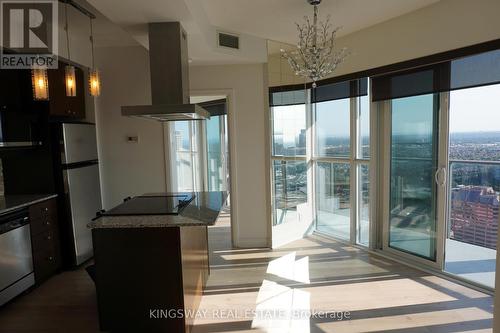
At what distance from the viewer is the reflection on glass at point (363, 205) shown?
4.23m

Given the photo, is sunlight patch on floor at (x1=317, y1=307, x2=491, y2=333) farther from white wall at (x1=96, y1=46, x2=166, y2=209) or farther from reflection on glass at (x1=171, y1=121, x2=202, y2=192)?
reflection on glass at (x1=171, y1=121, x2=202, y2=192)

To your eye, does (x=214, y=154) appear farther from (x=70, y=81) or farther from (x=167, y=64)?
(x=70, y=81)

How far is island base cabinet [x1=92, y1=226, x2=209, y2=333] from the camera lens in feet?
7.84

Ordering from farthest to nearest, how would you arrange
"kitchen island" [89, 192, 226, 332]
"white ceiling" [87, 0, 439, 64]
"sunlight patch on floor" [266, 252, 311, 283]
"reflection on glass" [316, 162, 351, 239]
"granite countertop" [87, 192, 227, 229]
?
"reflection on glass" [316, 162, 351, 239]
"sunlight patch on floor" [266, 252, 311, 283]
"white ceiling" [87, 0, 439, 64]
"kitchen island" [89, 192, 226, 332]
"granite countertop" [87, 192, 227, 229]

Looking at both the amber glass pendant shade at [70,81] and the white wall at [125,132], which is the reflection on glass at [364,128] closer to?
the white wall at [125,132]

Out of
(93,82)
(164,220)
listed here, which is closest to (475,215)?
(164,220)

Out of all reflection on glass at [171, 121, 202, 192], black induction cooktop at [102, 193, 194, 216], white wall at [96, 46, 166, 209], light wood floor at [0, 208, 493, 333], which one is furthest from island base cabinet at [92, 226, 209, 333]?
reflection on glass at [171, 121, 202, 192]

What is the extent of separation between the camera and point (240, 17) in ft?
11.3

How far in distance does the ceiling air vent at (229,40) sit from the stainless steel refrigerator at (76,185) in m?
2.03

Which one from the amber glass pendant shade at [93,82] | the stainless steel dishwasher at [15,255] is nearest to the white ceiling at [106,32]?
the amber glass pendant shade at [93,82]

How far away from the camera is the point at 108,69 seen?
4.38 m

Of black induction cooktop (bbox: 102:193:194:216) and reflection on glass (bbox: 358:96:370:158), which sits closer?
black induction cooktop (bbox: 102:193:194:216)

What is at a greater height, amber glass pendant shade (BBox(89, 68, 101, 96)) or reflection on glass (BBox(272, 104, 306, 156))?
amber glass pendant shade (BBox(89, 68, 101, 96))

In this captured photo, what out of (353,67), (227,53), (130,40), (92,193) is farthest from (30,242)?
(353,67)
